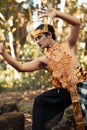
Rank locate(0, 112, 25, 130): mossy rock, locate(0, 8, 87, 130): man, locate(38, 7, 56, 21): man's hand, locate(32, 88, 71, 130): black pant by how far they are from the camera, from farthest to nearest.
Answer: locate(0, 112, 25, 130): mossy rock < locate(32, 88, 71, 130): black pant < locate(0, 8, 87, 130): man < locate(38, 7, 56, 21): man's hand

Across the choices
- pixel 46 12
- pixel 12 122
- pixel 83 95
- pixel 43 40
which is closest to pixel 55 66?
pixel 43 40

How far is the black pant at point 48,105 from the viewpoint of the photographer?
13.9 feet

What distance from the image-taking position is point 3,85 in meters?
14.3

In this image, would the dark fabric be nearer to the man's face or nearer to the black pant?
the black pant

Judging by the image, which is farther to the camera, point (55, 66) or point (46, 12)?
point (55, 66)

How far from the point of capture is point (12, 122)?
4.92m

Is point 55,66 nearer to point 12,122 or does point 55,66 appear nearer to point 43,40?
point 43,40

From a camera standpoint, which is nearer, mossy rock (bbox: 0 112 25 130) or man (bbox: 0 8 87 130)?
man (bbox: 0 8 87 130)

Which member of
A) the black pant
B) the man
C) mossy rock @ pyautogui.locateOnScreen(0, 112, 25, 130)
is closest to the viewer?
the man

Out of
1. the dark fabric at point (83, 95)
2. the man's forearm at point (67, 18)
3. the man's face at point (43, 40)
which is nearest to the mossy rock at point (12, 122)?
the dark fabric at point (83, 95)

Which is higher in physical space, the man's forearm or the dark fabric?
the man's forearm

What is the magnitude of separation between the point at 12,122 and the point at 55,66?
1214mm

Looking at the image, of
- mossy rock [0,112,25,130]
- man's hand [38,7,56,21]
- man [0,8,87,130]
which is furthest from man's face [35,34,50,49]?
mossy rock [0,112,25,130]

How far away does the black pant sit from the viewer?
425cm
